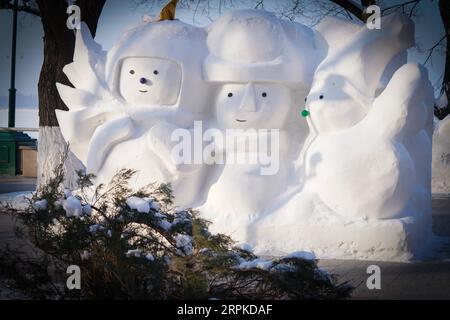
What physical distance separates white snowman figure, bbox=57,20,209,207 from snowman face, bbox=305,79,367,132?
4.97 ft

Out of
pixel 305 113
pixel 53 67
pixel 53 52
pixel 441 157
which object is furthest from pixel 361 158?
pixel 441 157

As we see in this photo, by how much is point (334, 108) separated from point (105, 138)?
113 inches

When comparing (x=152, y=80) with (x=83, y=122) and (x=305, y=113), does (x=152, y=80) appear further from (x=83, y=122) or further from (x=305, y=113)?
(x=305, y=113)

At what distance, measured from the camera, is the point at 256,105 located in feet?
25.2

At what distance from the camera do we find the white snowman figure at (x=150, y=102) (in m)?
7.89

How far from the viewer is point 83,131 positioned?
8.58 metres

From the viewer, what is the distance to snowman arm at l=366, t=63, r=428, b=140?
679 centimetres

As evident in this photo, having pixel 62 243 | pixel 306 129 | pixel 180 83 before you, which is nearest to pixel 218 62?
pixel 180 83

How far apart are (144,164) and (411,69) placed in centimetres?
326

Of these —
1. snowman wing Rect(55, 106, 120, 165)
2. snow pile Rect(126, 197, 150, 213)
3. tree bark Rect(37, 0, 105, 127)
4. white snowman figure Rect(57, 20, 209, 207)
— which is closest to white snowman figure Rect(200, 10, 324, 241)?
white snowman figure Rect(57, 20, 209, 207)

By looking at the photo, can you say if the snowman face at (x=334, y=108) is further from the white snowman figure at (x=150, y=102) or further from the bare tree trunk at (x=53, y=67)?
the bare tree trunk at (x=53, y=67)

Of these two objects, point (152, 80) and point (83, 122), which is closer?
point (152, 80)

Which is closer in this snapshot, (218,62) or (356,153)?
(356,153)
